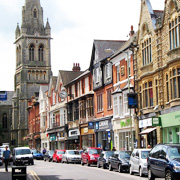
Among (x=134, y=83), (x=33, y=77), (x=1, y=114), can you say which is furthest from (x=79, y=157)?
(x=1, y=114)

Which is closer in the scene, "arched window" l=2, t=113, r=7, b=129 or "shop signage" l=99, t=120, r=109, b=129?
"shop signage" l=99, t=120, r=109, b=129

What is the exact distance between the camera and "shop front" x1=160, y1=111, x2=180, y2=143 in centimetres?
3170

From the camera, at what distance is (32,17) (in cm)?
12538

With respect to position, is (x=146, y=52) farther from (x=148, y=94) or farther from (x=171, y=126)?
(x=171, y=126)

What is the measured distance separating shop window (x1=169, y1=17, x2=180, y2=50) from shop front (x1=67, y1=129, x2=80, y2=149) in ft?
90.7

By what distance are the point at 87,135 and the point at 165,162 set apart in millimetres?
36186

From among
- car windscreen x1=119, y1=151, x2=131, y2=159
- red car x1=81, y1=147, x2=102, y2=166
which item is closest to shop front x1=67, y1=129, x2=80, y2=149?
red car x1=81, y1=147, x2=102, y2=166

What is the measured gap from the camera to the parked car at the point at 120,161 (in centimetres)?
2823

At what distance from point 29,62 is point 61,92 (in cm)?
5985

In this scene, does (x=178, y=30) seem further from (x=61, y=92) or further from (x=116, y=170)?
(x=61, y=92)

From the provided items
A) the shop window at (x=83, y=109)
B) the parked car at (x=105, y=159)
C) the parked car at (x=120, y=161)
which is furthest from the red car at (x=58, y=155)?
the parked car at (x=120, y=161)

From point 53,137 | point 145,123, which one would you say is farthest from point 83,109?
point 145,123

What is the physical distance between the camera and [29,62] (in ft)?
398

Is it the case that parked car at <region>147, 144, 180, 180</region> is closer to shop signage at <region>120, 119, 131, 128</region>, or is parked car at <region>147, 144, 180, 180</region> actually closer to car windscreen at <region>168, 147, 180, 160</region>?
car windscreen at <region>168, 147, 180, 160</region>
